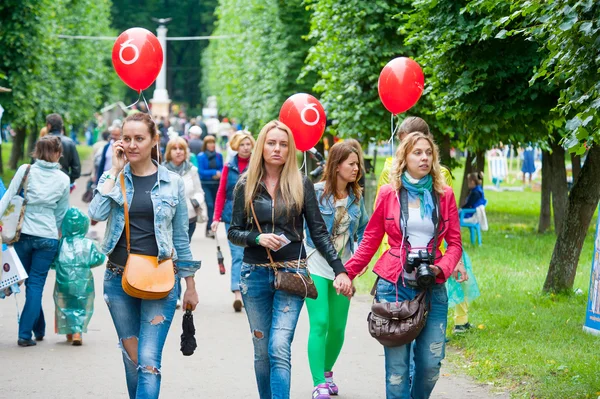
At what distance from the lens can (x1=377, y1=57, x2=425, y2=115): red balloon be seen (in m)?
9.34

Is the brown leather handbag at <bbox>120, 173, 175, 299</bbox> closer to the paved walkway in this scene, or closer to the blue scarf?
the blue scarf

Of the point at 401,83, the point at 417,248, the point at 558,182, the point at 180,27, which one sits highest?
the point at 180,27

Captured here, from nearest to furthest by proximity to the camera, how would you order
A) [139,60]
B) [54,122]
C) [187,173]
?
[139,60] → [187,173] → [54,122]

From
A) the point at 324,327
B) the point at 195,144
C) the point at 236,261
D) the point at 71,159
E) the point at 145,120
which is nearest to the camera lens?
the point at 145,120

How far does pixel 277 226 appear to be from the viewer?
599 cm

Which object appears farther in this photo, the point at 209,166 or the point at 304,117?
the point at 209,166

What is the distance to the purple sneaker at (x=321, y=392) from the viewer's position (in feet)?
23.1

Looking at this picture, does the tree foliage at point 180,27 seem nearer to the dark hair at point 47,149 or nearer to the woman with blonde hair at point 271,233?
the dark hair at point 47,149

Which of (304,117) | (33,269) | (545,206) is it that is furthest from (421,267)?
(545,206)

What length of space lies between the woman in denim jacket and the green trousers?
1575 millimetres

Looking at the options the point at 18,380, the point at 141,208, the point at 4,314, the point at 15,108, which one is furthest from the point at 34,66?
the point at 141,208

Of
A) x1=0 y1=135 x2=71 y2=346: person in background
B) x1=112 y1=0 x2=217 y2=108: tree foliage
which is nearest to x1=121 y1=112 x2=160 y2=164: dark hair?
x1=0 y1=135 x2=71 y2=346: person in background

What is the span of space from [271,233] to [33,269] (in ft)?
12.7

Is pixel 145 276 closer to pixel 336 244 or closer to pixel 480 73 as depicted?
pixel 336 244
